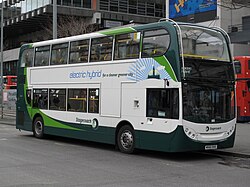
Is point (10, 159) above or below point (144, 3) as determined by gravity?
below

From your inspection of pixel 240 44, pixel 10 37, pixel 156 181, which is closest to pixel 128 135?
pixel 156 181

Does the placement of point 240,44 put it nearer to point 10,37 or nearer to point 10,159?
point 10,159

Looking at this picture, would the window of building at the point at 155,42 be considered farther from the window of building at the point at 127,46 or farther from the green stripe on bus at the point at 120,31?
the green stripe on bus at the point at 120,31

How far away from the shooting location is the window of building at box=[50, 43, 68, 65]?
15.8m

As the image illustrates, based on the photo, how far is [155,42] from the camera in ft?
40.0

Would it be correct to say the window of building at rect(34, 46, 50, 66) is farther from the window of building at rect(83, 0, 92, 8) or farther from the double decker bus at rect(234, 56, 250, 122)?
the window of building at rect(83, 0, 92, 8)

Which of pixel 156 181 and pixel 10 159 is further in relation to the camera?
pixel 10 159

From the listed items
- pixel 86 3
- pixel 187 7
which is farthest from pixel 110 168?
pixel 86 3

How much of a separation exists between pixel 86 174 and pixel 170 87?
3.61 metres

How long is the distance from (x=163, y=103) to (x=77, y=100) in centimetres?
436

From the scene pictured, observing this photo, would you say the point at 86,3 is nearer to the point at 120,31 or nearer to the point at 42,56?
the point at 42,56

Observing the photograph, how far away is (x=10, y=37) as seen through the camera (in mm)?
67938

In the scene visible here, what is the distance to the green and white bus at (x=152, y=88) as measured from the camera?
11.5 meters

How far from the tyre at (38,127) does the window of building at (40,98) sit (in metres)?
0.59
